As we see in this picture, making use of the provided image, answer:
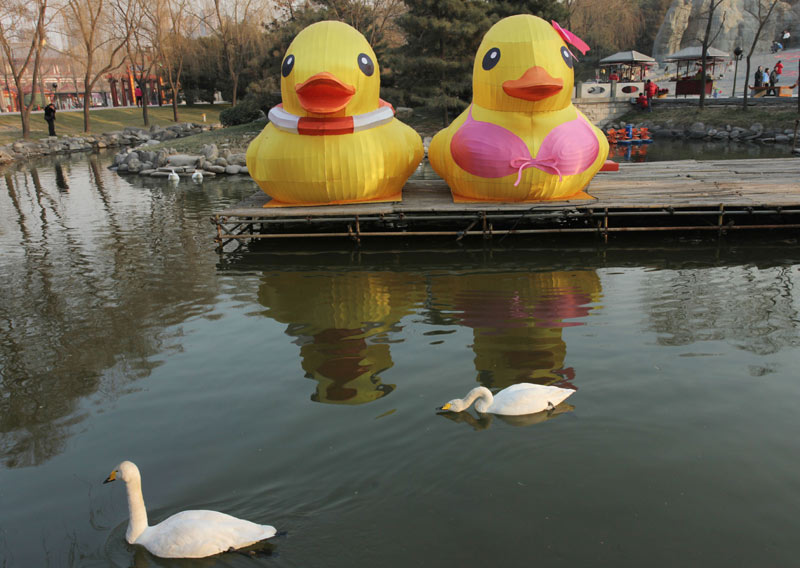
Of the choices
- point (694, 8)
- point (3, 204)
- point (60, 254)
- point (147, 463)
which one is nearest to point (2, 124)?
point (3, 204)

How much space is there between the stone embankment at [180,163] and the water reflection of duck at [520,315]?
14.8 meters

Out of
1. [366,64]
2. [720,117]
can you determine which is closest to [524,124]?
[366,64]

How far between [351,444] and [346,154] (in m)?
6.51

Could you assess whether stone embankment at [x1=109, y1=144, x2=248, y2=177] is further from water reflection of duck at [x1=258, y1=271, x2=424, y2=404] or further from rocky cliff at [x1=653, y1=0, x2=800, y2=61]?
rocky cliff at [x1=653, y1=0, x2=800, y2=61]

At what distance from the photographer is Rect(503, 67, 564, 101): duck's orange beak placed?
10.1 meters

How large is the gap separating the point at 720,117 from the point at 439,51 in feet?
43.5

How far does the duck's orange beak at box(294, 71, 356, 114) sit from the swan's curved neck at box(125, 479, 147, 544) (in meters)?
7.10

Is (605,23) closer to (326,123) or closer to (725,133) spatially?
(725,133)

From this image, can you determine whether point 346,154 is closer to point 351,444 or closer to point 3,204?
point 351,444

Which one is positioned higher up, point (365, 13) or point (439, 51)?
point (365, 13)

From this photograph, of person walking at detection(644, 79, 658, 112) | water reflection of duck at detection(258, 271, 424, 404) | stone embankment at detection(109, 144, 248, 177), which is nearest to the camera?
water reflection of duck at detection(258, 271, 424, 404)

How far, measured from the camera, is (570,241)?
11.8 metres

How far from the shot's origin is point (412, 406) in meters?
6.05

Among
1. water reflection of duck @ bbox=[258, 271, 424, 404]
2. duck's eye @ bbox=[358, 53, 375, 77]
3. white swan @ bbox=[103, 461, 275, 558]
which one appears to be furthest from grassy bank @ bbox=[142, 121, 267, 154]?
white swan @ bbox=[103, 461, 275, 558]
